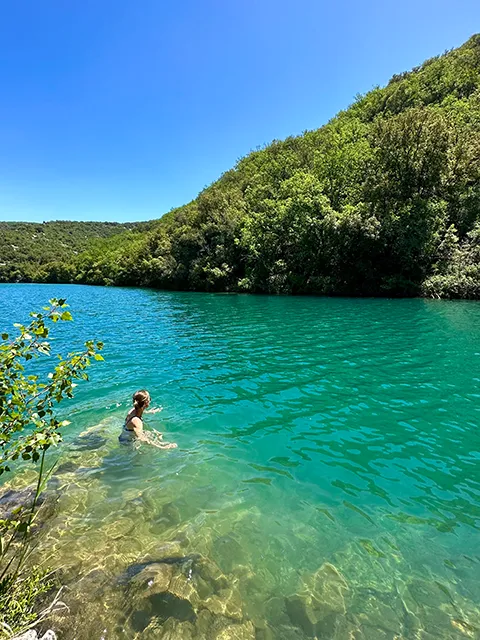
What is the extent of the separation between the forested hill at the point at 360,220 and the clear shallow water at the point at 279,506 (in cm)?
3144

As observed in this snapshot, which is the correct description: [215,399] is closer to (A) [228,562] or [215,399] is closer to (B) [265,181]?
(A) [228,562]

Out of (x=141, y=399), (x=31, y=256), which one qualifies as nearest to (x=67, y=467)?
(x=141, y=399)

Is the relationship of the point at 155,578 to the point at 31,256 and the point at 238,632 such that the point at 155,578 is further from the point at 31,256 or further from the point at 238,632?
the point at 31,256

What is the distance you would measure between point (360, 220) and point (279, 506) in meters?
42.7

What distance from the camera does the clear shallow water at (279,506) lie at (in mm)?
4047

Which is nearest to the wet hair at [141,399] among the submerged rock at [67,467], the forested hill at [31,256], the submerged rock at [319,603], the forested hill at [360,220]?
the submerged rock at [67,467]

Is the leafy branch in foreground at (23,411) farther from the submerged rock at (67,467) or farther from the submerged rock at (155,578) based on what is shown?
the submerged rock at (67,467)

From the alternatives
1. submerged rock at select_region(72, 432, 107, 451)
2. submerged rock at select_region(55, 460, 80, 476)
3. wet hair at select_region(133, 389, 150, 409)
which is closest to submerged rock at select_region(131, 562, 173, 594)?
submerged rock at select_region(55, 460, 80, 476)

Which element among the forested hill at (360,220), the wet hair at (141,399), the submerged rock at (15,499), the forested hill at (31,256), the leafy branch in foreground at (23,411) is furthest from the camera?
the forested hill at (31,256)

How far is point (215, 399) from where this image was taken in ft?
36.6

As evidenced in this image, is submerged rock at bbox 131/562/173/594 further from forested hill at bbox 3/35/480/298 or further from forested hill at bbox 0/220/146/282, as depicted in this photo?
forested hill at bbox 0/220/146/282

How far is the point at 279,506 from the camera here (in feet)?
19.7

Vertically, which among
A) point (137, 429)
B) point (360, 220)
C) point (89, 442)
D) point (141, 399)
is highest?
point (360, 220)

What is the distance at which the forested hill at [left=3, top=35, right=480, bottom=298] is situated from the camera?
4038 cm
